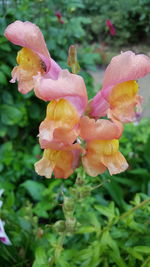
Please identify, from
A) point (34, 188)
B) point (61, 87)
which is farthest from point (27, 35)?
point (34, 188)

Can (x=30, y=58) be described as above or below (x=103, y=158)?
above

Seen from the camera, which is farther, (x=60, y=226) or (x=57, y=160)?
(x=60, y=226)

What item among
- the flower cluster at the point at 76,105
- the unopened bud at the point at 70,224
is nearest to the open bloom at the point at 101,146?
the flower cluster at the point at 76,105

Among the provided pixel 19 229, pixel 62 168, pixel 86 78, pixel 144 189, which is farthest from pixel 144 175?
pixel 62 168

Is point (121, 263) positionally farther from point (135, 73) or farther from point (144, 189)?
point (144, 189)

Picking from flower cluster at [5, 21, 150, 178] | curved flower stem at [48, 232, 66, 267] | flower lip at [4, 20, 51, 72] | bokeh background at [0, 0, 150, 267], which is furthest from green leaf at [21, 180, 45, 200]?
flower lip at [4, 20, 51, 72]

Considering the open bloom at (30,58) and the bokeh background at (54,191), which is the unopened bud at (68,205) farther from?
the open bloom at (30,58)

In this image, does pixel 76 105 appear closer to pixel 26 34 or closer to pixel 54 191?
pixel 26 34

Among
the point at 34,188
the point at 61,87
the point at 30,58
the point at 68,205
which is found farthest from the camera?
the point at 34,188

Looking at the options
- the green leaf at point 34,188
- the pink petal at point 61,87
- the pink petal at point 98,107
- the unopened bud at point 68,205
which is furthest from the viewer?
the green leaf at point 34,188
